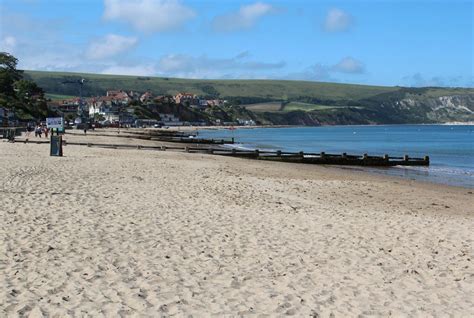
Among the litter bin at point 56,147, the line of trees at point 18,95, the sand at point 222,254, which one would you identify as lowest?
the sand at point 222,254

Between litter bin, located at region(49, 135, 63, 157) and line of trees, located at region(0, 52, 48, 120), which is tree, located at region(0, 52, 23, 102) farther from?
litter bin, located at region(49, 135, 63, 157)

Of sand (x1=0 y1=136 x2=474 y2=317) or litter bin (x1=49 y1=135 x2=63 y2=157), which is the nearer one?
sand (x1=0 y1=136 x2=474 y2=317)

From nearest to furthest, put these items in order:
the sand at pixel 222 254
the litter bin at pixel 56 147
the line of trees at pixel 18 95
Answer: the sand at pixel 222 254, the litter bin at pixel 56 147, the line of trees at pixel 18 95

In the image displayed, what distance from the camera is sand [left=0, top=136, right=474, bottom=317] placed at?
7.11m

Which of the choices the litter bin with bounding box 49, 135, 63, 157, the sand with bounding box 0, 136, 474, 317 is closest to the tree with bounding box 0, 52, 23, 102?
the litter bin with bounding box 49, 135, 63, 157

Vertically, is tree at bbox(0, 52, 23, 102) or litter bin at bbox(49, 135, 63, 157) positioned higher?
tree at bbox(0, 52, 23, 102)

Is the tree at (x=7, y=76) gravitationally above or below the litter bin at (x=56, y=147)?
above

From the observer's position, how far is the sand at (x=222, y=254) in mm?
7105

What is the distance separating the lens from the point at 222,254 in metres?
9.64

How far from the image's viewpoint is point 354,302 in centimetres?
736

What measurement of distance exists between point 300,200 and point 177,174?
828 centimetres

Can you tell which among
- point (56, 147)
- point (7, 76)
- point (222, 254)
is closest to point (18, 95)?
point (7, 76)

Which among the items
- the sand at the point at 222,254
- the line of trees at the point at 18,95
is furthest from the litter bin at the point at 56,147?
the line of trees at the point at 18,95

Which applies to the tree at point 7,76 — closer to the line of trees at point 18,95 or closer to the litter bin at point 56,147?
the line of trees at point 18,95
